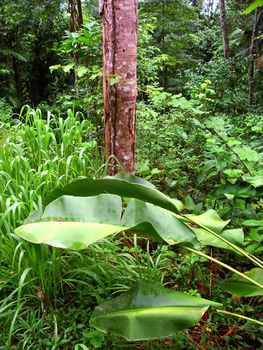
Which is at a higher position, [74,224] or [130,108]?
[130,108]

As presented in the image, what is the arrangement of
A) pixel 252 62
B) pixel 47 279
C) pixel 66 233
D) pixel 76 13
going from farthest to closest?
pixel 252 62
pixel 76 13
pixel 47 279
pixel 66 233

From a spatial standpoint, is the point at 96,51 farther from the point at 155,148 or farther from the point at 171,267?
the point at 171,267

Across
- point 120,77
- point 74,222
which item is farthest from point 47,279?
point 120,77

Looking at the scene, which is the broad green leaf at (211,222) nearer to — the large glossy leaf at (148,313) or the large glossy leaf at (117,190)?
the large glossy leaf at (117,190)

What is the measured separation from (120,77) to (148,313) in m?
1.65

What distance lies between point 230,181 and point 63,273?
3.60ft

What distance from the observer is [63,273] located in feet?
6.26

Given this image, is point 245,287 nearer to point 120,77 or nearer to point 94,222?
point 94,222

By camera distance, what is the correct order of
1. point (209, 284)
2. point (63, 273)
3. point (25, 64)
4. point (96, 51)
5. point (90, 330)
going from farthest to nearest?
point (25, 64)
point (96, 51)
point (209, 284)
point (63, 273)
point (90, 330)

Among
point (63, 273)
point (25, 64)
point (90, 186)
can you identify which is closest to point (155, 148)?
point (63, 273)

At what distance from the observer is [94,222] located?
1248mm

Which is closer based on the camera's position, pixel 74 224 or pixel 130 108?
pixel 74 224

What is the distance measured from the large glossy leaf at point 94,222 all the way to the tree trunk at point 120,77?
1225mm

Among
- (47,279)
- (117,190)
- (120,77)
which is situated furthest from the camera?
(120,77)
